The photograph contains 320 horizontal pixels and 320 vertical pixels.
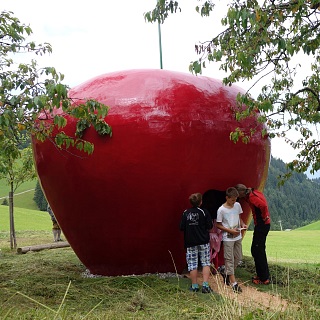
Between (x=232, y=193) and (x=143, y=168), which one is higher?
(x=143, y=168)

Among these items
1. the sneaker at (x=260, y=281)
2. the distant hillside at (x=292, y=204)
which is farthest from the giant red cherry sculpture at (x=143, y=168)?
the distant hillside at (x=292, y=204)

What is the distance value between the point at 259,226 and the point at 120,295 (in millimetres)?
2503

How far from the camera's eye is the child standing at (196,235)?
24.4 feet

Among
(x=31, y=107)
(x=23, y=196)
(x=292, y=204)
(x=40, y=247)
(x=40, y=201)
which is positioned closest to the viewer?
(x=31, y=107)

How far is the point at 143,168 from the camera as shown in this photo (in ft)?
25.2

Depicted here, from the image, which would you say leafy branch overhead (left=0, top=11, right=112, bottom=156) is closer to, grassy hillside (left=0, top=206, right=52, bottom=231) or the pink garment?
the pink garment

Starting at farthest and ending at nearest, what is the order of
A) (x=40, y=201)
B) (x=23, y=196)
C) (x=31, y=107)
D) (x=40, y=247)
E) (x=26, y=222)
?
(x=23, y=196)
(x=40, y=201)
(x=26, y=222)
(x=40, y=247)
(x=31, y=107)

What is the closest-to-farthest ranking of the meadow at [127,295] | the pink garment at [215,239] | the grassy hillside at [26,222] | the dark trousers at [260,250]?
the meadow at [127,295]
the pink garment at [215,239]
the dark trousers at [260,250]
the grassy hillside at [26,222]

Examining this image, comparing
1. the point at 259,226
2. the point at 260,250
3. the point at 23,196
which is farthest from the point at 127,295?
the point at 23,196

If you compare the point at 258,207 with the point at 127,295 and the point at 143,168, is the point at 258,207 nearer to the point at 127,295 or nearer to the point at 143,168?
the point at 143,168

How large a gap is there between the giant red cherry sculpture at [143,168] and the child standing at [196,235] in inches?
16.6

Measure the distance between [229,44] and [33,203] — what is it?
72.8 m

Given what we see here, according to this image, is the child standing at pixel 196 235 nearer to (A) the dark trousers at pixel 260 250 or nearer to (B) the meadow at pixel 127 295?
(B) the meadow at pixel 127 295

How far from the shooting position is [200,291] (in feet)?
24.3
